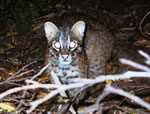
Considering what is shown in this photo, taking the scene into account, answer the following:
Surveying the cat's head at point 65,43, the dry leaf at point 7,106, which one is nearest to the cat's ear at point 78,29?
the cat's head at point 65,43

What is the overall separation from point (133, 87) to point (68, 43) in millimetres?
1416

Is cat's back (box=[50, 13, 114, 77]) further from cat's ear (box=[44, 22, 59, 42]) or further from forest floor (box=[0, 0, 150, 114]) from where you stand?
cat's ear (box=[44, 22, 59, 42])

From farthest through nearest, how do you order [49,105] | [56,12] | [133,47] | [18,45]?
1. [56,12]
2. [18,45]
3. [133,47]
4. [49,105]

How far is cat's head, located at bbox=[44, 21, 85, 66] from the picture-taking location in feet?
13.2

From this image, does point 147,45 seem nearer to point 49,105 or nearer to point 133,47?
point 133,47

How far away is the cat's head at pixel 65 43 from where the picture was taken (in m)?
4.03

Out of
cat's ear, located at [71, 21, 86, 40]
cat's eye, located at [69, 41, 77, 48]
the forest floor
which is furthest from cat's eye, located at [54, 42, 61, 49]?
the forest floor

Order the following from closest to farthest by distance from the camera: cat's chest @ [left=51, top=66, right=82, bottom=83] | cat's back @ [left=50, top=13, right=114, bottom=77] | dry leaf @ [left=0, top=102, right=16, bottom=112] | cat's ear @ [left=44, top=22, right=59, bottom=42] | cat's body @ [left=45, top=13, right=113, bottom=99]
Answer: dry leaf @ [left=0, top=102, right=16, bottom=112] → cat's body @ [left=45, top=13, right=113, bottom=99] → cat's ear @ [left=44, top=22, right=59, bottom=42] → cat's chest @ [left=51, top=66, right=82, bottom=83] → cat's back @ [left=50, top=13, right=114, bottom=77]

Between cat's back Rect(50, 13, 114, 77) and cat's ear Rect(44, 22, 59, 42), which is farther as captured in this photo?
cat's back Rect(50, 13, 114, 77)

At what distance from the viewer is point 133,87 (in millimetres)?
4234

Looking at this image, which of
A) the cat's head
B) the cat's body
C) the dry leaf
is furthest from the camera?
the cat's body

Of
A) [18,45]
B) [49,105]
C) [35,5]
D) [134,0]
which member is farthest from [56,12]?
[49,105]

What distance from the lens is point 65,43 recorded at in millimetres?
4047

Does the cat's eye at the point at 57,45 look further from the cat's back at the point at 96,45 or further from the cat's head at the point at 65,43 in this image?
the cat's back at the point at 96,45
